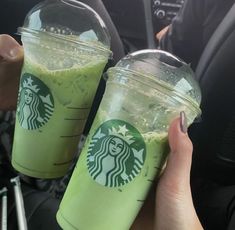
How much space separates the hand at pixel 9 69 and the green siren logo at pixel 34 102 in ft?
0.38

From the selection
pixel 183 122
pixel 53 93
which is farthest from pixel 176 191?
pixel 53 93

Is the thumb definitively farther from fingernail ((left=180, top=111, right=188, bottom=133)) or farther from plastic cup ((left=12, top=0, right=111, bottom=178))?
plastic cup ((left=12, top=0, right=111, bottom=178))

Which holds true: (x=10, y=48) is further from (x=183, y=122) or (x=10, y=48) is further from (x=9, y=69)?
(x=183, y=122)

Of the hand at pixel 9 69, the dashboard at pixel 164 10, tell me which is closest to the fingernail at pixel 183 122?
the hand at pixel 9 69

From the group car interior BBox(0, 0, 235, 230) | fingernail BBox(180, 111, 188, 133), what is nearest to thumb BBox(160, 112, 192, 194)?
fingernail BBox(180, 111, 188, 133)

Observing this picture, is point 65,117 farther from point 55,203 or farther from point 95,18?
point 55,203

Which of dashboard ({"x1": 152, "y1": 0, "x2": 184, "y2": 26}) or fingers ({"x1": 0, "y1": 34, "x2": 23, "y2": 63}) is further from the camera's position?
dashboard ({"x1": 152, "y1": 0, "x2": 184, "y2": 26})

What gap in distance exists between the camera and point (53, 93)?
2.69 ft

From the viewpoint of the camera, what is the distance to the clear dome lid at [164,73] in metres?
0.75

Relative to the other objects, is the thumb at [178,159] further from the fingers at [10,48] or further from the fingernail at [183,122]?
the fingers at [10,48]

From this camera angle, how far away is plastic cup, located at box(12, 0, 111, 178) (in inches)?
32.3

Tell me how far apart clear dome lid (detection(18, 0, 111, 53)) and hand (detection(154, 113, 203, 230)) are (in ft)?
0.74

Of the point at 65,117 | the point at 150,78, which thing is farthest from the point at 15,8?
the point at 150,78

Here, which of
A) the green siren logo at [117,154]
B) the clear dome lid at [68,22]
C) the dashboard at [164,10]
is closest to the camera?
the green siren logo at [117,154]
